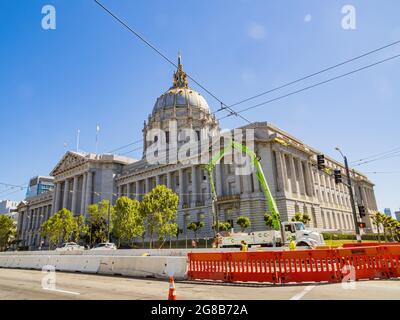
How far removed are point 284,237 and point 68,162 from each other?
240 feet

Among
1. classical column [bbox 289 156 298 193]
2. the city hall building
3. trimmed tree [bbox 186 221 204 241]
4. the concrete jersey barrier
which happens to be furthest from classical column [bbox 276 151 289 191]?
the concrete jersey barrier

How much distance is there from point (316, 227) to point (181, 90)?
5975 centimetres

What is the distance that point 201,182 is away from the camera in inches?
2413

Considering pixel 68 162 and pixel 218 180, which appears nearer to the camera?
pixel 218 180

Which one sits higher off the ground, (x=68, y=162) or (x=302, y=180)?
(x=68, y=162)

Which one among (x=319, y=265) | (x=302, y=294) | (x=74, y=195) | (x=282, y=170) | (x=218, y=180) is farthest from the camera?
(x=74, y=195)

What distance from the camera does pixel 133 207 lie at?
50.3 meters

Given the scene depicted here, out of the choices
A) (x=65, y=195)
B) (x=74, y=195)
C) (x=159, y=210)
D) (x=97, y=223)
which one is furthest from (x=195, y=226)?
(x=65, y=195)

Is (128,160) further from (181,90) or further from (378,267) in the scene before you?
(378,267)

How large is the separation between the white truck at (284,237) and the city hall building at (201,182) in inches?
311

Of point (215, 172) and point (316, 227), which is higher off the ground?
point (215, 172)

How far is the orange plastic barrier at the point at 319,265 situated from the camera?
11195mm

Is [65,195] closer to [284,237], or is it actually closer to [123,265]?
[284,237]
